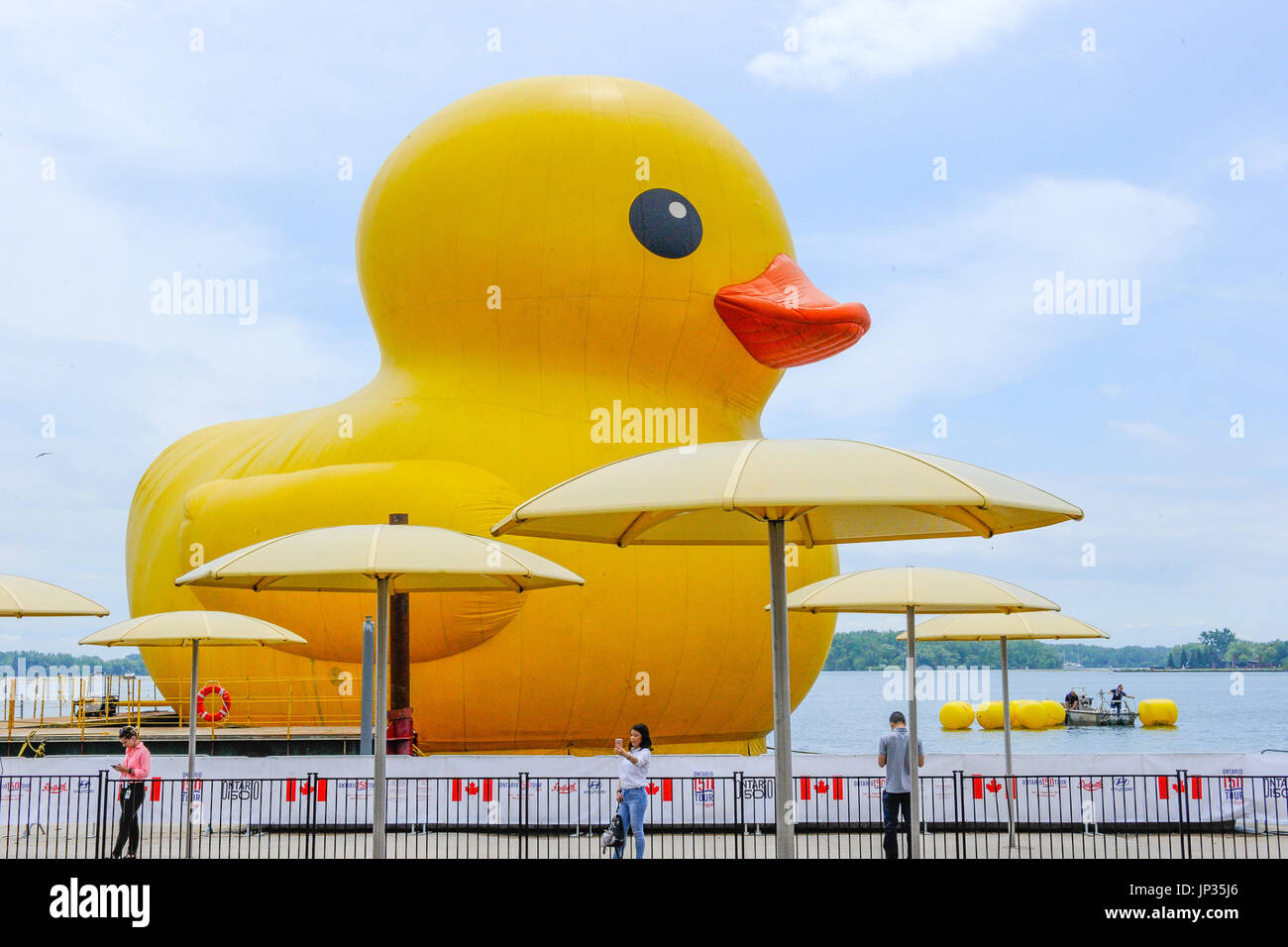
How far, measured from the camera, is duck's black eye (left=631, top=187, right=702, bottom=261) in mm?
19031

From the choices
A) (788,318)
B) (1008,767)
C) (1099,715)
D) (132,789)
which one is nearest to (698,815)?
(1008,767)

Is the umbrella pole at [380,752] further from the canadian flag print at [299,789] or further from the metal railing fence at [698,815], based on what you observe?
the canadian flag print at [299,789]

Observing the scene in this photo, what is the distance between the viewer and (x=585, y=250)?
18859 mm

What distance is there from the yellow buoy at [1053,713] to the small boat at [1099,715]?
2979mm

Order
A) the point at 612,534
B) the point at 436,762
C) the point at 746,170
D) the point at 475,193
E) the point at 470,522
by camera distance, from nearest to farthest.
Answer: the point at 612,534 → the point at 436,762 → the point at 470,522 → the point at 475,193 → the point at 746,170

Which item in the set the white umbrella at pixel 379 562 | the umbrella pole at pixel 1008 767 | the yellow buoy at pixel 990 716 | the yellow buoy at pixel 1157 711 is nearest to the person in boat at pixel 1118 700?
the yellow buoy at pixel 1157 711

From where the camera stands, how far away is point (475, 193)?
19047 millimetres

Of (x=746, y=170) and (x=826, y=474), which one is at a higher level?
(x=746, y=170)
